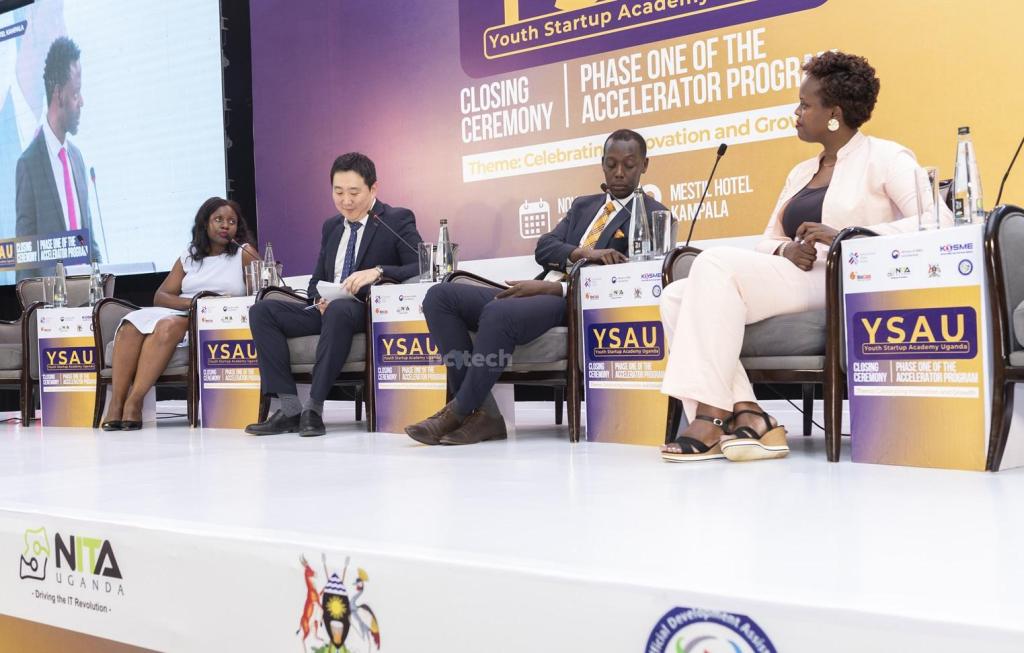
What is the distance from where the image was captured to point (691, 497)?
1866 mm

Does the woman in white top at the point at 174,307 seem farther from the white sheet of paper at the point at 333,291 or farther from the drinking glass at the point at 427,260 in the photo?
the drinking glass at the point at 427,260

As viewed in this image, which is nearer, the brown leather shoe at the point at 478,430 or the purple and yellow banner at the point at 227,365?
the brown leather shoe at the point at 478,430

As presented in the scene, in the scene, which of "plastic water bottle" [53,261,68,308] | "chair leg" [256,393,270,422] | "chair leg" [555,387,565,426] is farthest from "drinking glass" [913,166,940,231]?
"plastic water bottle" [53,261,68,308]

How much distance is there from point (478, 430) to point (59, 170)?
191 inches

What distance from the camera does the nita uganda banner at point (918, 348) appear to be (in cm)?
217

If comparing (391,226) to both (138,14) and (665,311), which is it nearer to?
(665,311)

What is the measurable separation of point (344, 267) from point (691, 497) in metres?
2.39

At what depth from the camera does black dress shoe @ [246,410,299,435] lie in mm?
3670

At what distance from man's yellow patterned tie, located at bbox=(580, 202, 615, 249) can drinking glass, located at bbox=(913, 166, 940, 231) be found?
1232 mm

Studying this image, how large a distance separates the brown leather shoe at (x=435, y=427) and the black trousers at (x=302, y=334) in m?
0.74

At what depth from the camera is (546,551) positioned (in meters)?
1.38

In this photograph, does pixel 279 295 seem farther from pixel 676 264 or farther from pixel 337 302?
pixel 676 264

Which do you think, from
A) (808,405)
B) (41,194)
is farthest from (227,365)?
(41,194)

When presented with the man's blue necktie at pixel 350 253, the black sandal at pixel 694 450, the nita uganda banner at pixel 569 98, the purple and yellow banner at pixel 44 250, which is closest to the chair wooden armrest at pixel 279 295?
the man's blue necktie at pixel 350 253
